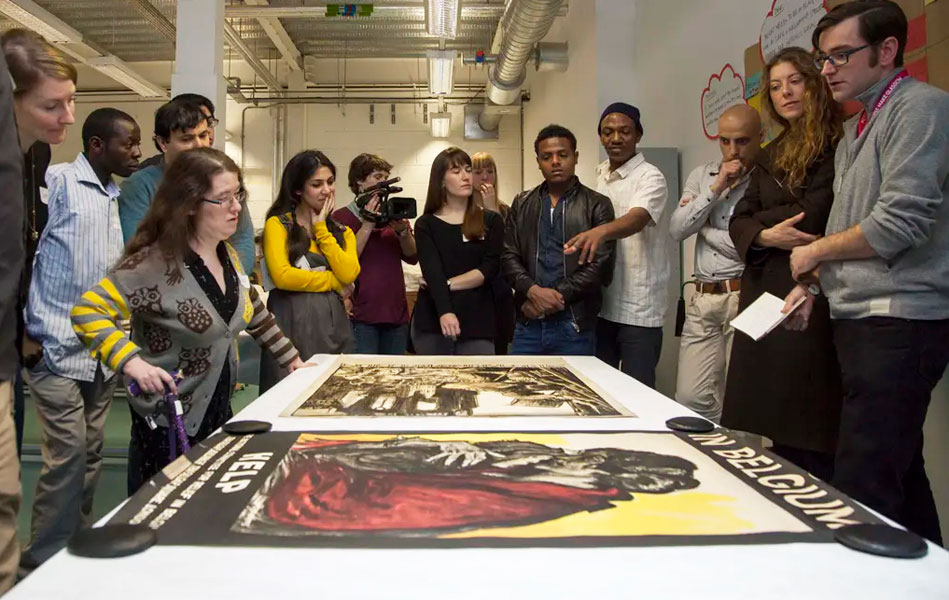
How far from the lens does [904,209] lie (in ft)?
4.00

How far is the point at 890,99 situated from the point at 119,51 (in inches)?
298

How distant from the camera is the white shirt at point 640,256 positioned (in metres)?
2.19

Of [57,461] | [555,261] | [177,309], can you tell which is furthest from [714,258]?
[57,461]

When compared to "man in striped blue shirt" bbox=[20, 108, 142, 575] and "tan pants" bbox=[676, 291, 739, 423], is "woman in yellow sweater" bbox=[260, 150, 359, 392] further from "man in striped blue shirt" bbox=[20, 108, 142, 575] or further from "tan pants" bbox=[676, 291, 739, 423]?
"tan pants" bbox=[676, 291, 739, 423]

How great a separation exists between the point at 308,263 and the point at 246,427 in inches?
46.1

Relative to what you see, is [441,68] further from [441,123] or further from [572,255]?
[572,255]

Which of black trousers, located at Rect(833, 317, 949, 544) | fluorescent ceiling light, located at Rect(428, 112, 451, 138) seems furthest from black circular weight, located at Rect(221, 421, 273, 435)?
fluorescent ceiling light, located at Rect(428, 112, 451, 138)

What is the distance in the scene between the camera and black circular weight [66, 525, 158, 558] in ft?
1.91

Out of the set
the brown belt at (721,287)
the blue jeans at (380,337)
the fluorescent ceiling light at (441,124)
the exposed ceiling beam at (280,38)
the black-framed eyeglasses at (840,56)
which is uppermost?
the exposed ceiling beam at (280,38)

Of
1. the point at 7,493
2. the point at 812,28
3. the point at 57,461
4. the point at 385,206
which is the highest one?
the point at 812,28

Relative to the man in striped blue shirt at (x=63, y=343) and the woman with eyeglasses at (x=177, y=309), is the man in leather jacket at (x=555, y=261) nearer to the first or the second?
the woman with eyeglasses at (x=177, y=309)

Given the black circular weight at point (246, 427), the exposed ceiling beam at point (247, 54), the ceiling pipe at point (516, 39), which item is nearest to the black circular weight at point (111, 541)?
the black circular weight at point (246, 427)

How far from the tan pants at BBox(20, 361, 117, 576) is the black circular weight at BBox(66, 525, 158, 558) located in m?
1.32

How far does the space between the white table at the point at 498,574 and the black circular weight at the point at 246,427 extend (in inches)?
15.7
